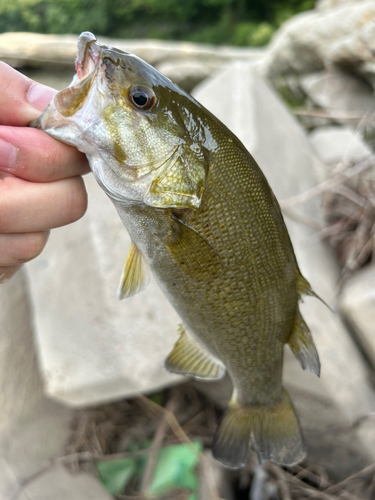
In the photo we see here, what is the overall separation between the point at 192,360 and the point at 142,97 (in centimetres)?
63

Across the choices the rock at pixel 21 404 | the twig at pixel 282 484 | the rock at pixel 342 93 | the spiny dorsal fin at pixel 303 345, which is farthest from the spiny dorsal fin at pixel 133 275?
the rock at pixel 342 93

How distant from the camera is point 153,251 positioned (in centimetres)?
71

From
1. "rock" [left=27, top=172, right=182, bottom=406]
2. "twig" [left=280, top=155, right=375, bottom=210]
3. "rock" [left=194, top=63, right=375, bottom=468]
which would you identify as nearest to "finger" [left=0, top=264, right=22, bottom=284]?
"rock" [left=27, top=172, right=182, bottom=406]

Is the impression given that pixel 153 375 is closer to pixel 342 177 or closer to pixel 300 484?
pixel 300 484

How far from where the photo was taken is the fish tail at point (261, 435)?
0.90 metres

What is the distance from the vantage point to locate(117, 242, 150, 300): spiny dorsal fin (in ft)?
2.44

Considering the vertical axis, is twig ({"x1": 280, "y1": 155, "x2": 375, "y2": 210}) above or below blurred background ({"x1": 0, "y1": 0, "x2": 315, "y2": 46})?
above

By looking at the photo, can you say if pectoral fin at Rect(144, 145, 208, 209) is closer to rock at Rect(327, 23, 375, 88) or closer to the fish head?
the fish head

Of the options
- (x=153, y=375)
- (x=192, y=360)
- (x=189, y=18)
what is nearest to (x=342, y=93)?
(x=153, y=375)

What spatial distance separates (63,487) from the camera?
1.43 metres

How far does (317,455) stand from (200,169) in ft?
4.64

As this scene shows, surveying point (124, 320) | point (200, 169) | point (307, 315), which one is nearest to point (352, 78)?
point (307, 315)

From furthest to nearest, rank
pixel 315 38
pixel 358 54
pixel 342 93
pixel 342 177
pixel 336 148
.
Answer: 1. pixel 315 38
2. pixel 342 93
3. pixel 358 54
4. pixel 336 148
5. pixel 342 177

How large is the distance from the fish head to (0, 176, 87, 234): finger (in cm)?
6
